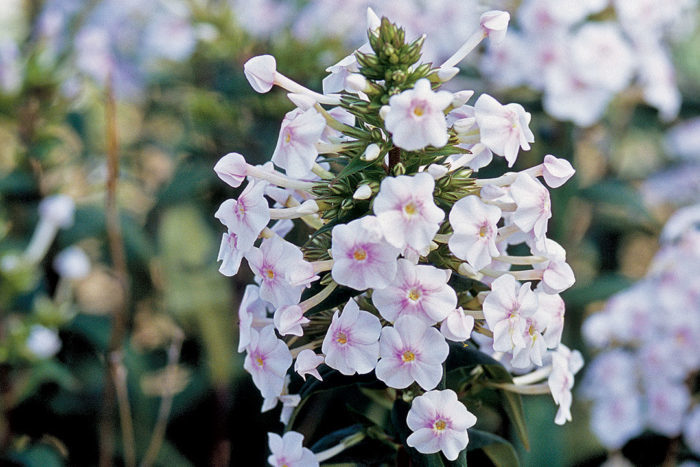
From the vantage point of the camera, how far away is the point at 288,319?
462 mm

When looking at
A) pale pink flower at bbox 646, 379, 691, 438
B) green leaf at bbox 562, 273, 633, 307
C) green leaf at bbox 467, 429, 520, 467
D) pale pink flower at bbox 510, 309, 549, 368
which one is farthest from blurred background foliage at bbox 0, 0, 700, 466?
pale pink flower at bbox 510, 309, 549, 368

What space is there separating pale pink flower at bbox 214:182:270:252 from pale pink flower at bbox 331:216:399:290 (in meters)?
0.06

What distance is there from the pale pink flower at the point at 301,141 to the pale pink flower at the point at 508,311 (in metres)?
0.14

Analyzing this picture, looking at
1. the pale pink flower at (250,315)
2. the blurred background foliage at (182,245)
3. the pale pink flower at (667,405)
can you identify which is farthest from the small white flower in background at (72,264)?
the pale pink flower at (667,405)

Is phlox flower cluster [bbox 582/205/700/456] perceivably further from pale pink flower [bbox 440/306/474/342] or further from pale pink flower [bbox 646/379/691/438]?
pale pink flower [bbox 440/306/474/342]

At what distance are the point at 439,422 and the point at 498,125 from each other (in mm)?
194

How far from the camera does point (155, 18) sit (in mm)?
1694

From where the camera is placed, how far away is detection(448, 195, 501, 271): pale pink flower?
0.44 metres

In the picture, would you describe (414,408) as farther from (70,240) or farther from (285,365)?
(70,240)

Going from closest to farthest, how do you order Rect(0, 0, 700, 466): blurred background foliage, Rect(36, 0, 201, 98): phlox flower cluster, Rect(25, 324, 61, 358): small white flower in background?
Rect(25, 324, 61, 358): small white flower in background, Rect(0, 0, 700, 466): blurred background foliage, Rect(36, 0, 201, 98): phlox flower cluster

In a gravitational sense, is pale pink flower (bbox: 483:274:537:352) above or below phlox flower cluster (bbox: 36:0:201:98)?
above

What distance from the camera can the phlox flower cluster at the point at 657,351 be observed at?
3.36ft

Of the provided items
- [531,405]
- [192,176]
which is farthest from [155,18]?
[531,405]

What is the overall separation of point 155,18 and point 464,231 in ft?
4.76
